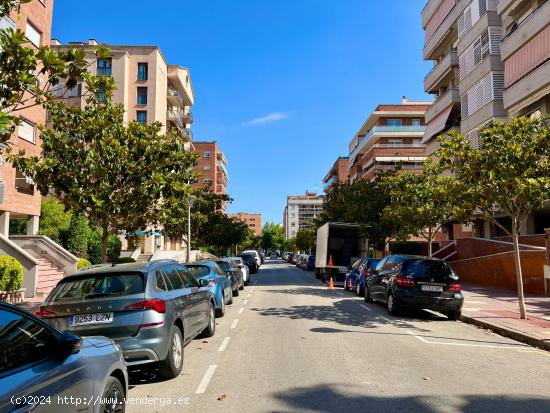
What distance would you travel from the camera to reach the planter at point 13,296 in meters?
13.9

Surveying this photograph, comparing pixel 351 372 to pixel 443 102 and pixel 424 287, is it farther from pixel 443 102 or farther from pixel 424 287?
pixel 443 102

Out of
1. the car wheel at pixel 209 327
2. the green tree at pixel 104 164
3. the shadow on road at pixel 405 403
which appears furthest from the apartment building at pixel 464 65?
the shadow on road at pixel 405 403

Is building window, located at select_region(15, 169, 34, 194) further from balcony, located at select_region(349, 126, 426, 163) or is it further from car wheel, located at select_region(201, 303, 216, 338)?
balcony, located at select_region(349, 126, 426, 163)

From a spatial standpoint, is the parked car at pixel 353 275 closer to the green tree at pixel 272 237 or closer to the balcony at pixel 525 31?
the balcony at pixel 525 31

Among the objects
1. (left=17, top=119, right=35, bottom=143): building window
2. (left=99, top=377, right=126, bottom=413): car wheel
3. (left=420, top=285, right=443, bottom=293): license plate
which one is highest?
(left=17, top=119, right=35, bottom=143): building window

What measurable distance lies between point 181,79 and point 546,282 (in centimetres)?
5253

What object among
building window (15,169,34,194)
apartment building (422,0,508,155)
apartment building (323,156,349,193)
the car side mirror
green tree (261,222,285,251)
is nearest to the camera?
the car side mirror

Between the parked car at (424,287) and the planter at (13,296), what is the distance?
36.7ft

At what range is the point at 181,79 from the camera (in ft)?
201

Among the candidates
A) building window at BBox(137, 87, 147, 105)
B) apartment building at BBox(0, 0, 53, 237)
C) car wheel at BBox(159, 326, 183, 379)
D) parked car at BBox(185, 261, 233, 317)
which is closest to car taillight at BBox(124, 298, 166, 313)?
car wheel at BBox(159, 326, 183, 379)

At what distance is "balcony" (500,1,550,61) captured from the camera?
Result: 21.6 m

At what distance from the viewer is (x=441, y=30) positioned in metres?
35.9

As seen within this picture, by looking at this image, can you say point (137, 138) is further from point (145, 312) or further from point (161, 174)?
point (145, 312)

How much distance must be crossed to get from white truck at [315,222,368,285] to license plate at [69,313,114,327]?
824 inches
